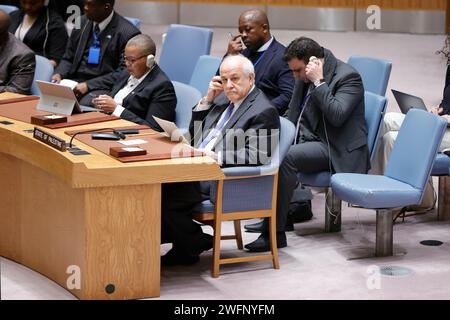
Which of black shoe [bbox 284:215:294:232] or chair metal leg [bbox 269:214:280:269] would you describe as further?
black shoe [bbox 284:215:294:232]

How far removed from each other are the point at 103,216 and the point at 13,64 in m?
2.76

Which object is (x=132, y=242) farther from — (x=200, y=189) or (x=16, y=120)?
(x=16, y=120)

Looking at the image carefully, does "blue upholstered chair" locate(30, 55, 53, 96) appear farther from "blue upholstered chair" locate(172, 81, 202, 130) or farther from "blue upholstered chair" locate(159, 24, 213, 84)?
"blue upholstered chair" locate(172, 81, 202, 130)

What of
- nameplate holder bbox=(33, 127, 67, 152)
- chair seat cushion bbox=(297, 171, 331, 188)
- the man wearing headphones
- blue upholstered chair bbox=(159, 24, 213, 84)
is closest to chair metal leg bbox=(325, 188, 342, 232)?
chair seat cushion bbox=(297, 171, 331, 188)

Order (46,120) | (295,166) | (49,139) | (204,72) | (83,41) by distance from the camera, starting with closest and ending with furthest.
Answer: (49,139), (46,120), (295,166), (204,72), (83,41)

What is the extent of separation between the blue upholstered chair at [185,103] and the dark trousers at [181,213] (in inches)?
31.9

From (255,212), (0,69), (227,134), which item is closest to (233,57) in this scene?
(227,134)

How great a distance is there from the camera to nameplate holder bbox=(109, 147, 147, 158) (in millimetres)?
4762

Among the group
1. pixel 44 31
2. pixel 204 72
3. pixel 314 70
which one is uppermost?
pixel 44 31

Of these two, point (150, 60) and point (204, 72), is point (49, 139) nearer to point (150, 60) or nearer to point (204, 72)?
point (150, 60)

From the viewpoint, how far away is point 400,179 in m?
5.65

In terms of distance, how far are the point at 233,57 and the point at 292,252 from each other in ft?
3.89

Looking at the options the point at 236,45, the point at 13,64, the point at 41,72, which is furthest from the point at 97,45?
the point at 236,45

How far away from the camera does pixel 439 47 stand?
12.4 metres
